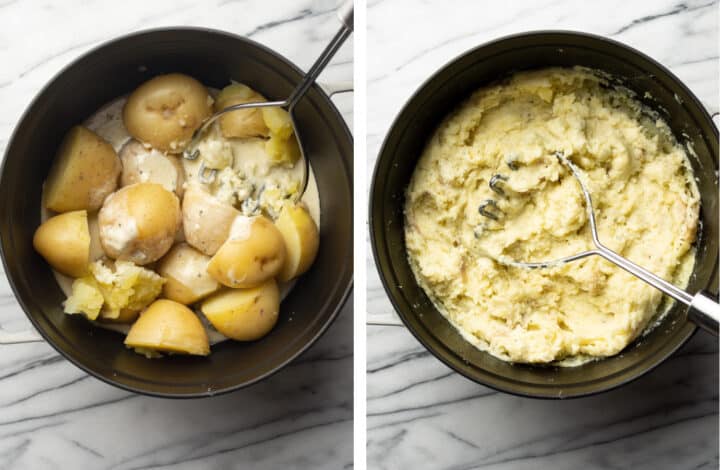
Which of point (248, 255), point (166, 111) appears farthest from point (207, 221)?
point (166, 111)

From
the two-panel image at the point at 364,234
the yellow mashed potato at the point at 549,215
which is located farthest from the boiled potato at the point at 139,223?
the yellow mashed potato at the point at 549,215

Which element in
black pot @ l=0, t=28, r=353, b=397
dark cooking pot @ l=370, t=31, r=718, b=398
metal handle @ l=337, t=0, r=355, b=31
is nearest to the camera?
metal handle @ l=337, t=0, r=355, b=31

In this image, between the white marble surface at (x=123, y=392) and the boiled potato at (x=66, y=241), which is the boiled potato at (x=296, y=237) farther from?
the boiled potato at (x=66, y=241)

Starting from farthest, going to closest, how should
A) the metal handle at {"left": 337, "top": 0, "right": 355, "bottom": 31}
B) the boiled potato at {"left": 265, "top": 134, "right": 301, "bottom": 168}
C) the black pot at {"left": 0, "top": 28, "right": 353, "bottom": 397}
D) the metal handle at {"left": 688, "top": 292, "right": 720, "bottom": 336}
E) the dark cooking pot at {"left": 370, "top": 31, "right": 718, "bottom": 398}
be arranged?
the boiled potato at {"left": 265, "top": 134, "right": 301, "bottom": 168}
the black pot at {"left": 0, "top": 28, "right": 353, "bottom": 397}
the dark cooking pot at {"left": 370, "top": 31, "right": 718, "bottom": 398}
the metal handle at {"left": 337, "top": 0, "right": 355, "bottom": 31}
the metal handle at {"left": 688, "top": 292, "right": 720, "bottom": 336}

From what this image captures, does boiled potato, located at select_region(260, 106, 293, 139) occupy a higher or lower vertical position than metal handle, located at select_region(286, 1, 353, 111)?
lower

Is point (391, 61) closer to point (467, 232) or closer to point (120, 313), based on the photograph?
point (467, 232)

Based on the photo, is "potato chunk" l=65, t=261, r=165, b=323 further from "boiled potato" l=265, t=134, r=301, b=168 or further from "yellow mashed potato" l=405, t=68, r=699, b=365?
"yellow mashed potato" l=405, t=68, r=699, b=365

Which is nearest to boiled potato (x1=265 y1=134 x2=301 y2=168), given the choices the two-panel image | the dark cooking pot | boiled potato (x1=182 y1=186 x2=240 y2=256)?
the two-panel image

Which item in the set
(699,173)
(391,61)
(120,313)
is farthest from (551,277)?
(120,313)
